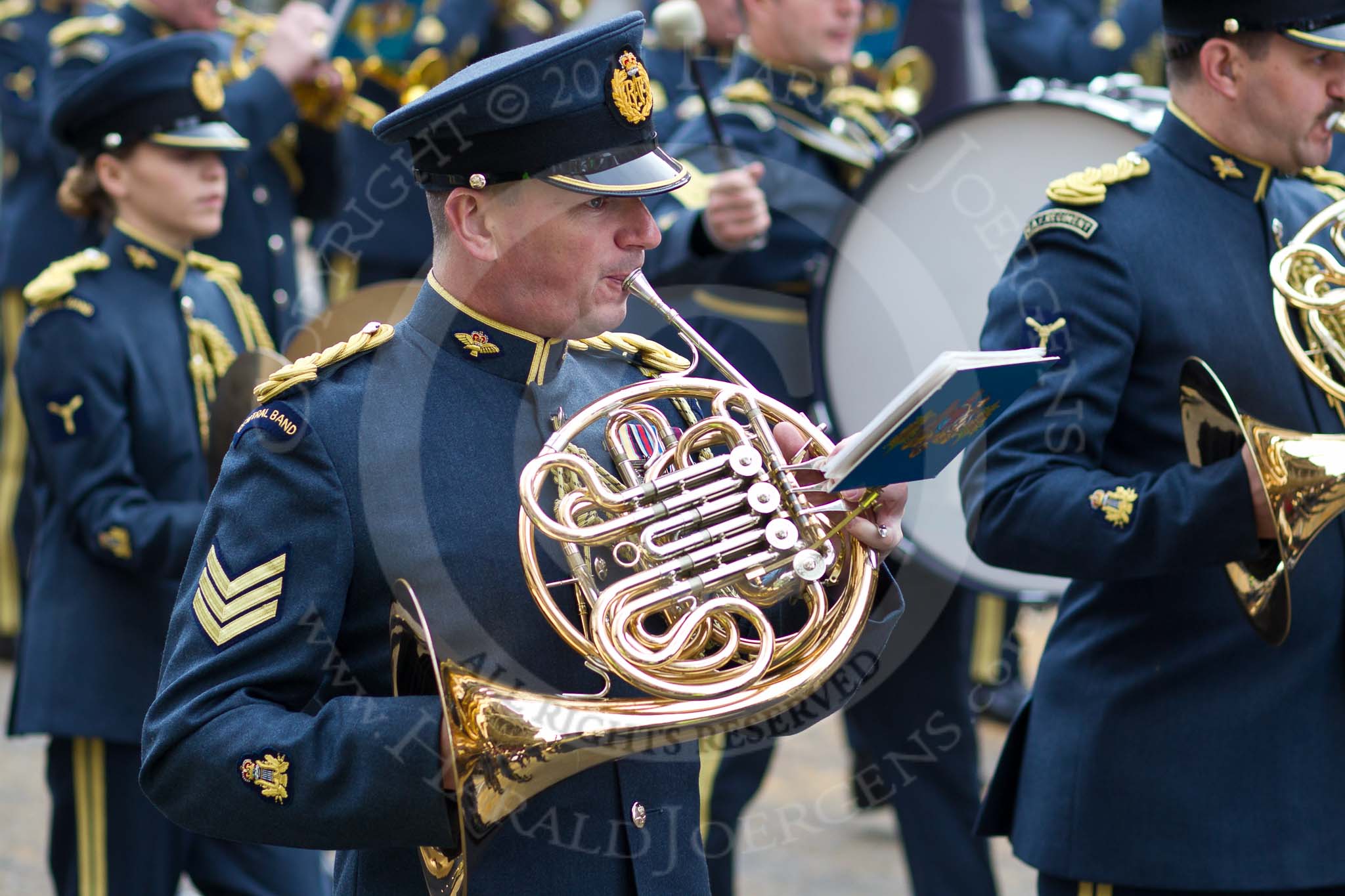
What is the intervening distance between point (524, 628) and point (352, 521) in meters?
0.23

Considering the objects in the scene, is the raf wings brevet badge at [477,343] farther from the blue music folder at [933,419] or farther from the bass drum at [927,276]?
the bass drum at [927,276]

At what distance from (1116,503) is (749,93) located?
190 centimetres

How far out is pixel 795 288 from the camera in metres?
3.95

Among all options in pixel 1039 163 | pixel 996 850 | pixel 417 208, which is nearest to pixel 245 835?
pixel 1039 163

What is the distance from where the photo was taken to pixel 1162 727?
2.56 metres

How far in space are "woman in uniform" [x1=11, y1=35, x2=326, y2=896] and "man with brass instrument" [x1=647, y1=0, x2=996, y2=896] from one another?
0.97 metres

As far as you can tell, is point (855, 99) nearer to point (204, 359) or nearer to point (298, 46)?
point (298, 46)

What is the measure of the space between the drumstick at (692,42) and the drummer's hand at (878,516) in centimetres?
182

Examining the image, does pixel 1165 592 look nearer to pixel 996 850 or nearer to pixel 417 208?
pixel 996 850

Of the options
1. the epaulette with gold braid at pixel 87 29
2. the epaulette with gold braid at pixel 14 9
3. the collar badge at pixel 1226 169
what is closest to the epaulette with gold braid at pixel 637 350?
the collar badge at pixel 1226 169

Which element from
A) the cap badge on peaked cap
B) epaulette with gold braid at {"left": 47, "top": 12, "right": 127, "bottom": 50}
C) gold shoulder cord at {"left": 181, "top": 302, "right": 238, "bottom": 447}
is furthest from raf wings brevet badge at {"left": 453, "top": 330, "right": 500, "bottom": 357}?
epaulette with gold braid at {"left": 47, "top": 12, "right": 127, "bottom": 50}

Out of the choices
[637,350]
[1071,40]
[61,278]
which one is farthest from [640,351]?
[1071,40]

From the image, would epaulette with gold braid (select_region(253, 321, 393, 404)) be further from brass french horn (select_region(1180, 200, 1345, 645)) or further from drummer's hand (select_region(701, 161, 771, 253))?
drummer's hand (select_region(701, 161, 771, 253))

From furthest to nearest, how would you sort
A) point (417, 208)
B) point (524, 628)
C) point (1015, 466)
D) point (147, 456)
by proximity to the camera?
point (417, 208), point (147, 456), point (1015, 466), point (524, 628)
